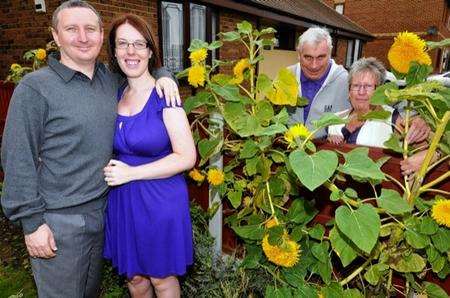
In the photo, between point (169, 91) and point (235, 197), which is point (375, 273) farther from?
point (169, 91)

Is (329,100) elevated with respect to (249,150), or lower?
elevated

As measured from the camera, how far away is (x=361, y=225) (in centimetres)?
119

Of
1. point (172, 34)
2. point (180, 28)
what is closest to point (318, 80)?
point (172, 34)

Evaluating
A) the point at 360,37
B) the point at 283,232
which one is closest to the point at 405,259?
the point at 283,232

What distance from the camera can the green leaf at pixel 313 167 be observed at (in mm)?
1022

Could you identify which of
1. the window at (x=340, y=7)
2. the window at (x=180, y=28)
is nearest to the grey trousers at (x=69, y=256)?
the window at (x=180, y=28)

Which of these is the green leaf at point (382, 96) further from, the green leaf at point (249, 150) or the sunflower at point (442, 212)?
the green leaf at point (249, 150)

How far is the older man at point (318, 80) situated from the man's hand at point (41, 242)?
1701 millimetres

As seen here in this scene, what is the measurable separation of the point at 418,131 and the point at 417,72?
0.29m

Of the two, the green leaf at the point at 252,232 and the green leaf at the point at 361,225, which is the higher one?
the green leaf at the point at 361,225

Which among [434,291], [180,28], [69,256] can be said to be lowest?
[434,291]

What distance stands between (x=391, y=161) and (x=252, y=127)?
0.72 m

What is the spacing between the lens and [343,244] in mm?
1461

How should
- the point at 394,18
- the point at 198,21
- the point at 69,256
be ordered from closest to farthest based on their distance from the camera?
the point at 69,256 → the point at 198,21 → the point at 394,18
